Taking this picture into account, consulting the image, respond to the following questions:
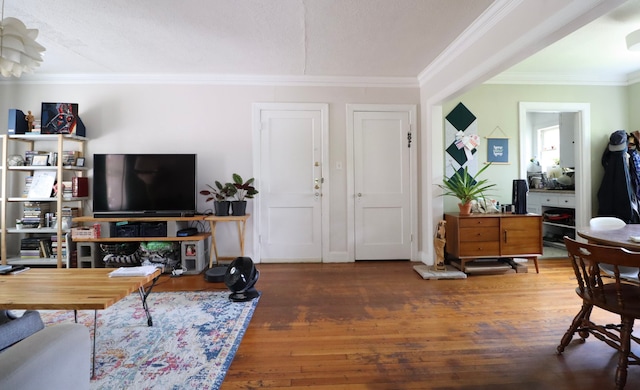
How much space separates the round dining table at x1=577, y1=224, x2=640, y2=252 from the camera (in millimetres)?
1624

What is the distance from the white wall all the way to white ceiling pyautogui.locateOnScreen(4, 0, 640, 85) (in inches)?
9.3

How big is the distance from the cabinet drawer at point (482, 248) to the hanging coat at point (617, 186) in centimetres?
181

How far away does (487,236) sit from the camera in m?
3.31

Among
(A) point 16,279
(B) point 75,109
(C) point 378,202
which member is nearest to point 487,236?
(C) point 378,202

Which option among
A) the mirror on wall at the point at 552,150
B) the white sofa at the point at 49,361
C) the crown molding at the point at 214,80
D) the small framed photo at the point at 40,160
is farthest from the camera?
the mirror on wall at the point at 552,150

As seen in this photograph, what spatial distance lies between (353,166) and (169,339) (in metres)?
2.78

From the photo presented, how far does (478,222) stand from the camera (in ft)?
10.8

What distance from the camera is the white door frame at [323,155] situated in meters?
3.78

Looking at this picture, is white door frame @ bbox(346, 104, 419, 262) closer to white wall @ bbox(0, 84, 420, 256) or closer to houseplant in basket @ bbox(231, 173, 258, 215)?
white wall @ bbox(0, 84, 420, 256)

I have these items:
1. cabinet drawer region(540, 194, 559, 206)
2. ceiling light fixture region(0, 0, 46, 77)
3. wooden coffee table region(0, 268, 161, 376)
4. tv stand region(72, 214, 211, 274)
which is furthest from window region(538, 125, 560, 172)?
ceiling light fixture region(0, 0, 46, 77)

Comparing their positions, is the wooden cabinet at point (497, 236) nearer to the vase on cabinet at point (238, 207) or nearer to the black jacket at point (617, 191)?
the black jacket at point (617, 191)

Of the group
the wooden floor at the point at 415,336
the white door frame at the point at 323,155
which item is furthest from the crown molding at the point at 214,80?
the wooden floor at the point at 415,336

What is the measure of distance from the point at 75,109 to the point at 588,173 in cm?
686

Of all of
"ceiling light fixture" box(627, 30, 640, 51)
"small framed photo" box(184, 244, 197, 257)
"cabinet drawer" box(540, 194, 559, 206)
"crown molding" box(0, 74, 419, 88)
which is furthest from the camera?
"cabinet drawer" box(540, 194, 559, 206)
